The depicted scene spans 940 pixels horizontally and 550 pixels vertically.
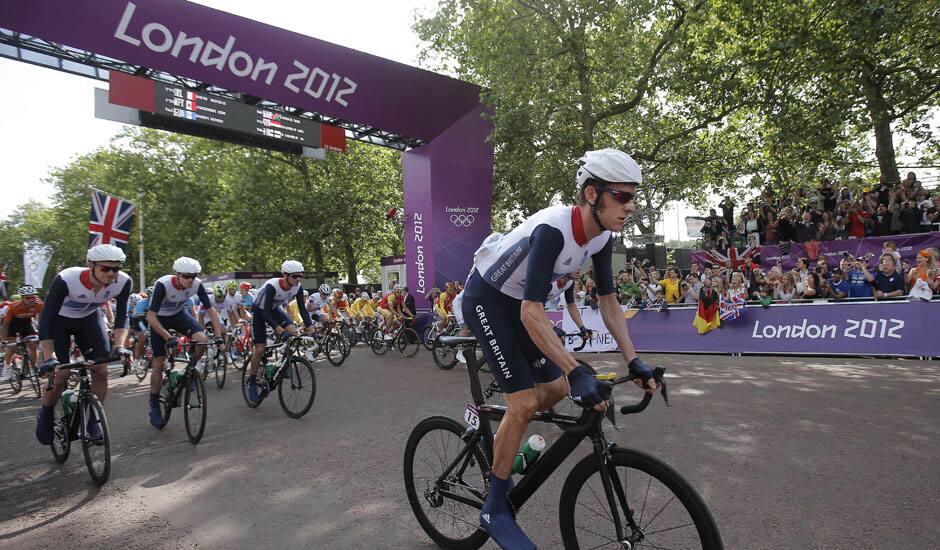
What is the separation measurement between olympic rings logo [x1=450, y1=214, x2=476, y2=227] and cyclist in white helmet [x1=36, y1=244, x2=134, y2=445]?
1250 cm

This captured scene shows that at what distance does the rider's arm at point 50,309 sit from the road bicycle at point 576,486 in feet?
13.1

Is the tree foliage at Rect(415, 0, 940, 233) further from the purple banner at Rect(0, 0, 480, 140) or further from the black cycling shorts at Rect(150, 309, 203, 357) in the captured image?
the black cycling shorts at Rect(150, 309, 203, 357)

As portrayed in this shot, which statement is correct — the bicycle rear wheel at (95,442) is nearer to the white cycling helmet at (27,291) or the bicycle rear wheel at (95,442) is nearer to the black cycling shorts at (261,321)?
the black cycling shorts at (261,321)

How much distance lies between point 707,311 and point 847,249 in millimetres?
3869

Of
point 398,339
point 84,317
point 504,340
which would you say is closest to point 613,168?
point 504,340

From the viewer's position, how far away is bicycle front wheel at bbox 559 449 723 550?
2221 millimetres

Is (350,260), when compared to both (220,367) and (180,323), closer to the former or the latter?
(220,367)

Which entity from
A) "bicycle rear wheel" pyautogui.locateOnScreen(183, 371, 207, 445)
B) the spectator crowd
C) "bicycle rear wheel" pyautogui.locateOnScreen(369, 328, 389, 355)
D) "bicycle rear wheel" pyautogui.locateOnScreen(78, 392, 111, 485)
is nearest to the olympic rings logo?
"bicycle rear wheel" pyautogui.locateOnScreen(369, 328, 389, 355)

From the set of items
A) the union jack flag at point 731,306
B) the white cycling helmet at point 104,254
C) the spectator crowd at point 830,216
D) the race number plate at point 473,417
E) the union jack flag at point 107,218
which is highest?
the union jack flag at point 107,218

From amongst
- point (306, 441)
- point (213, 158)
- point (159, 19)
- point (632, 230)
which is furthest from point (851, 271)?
point (213, 158)

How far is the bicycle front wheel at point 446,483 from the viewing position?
316cm

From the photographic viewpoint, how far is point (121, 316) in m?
5.79

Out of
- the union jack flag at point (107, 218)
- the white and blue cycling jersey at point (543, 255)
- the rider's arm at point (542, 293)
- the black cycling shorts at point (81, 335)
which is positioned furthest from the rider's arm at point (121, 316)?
the union jack flag at point (107, 218)

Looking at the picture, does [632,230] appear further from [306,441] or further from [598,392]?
[598,392]
